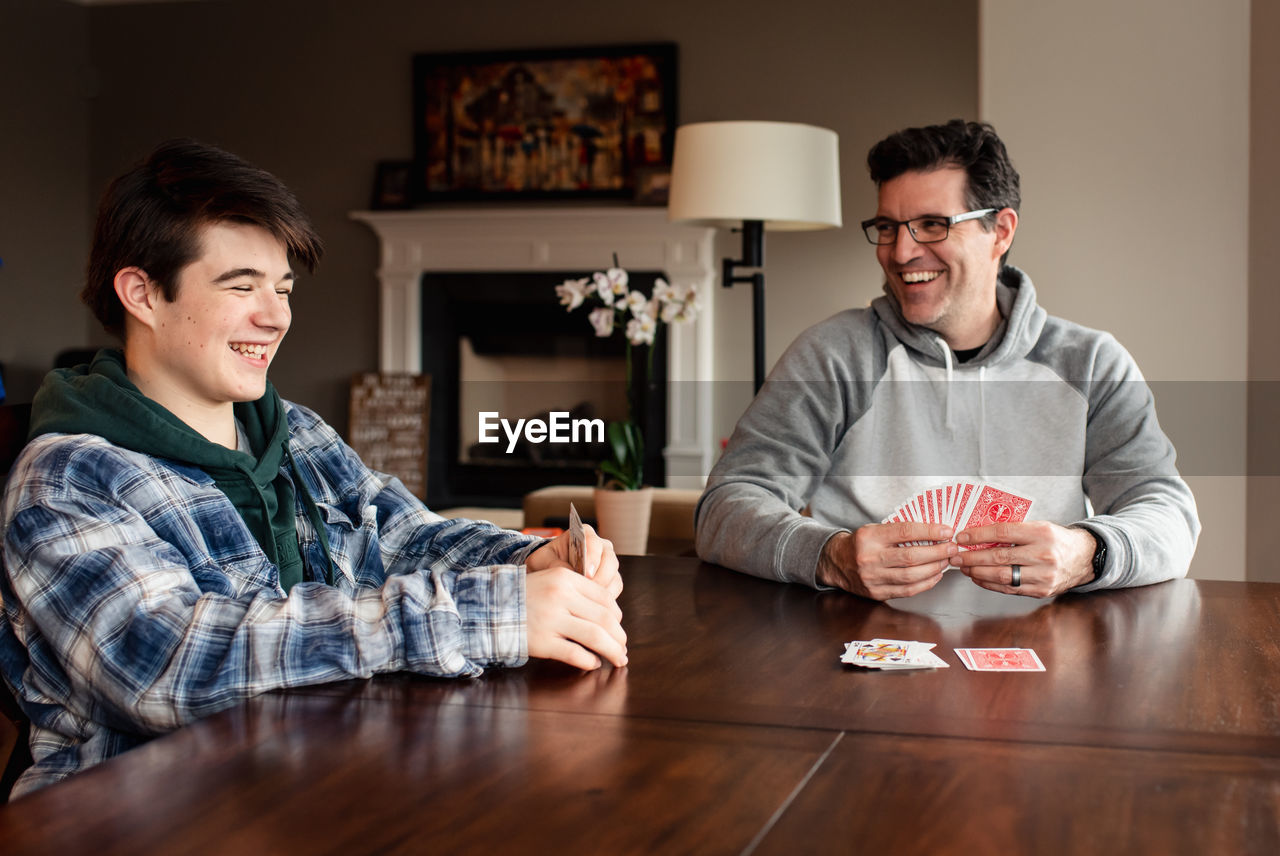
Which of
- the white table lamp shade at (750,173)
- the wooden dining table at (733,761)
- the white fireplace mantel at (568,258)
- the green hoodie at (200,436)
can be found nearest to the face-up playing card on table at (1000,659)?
the wooden dining table at (733,761)

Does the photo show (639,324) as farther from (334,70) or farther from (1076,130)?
(334,70)

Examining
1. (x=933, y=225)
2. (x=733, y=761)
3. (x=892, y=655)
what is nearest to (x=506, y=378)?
(x=933, y=225)

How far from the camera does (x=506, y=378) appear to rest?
6547 mm

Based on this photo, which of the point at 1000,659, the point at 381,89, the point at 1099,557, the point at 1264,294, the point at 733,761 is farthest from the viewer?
the point at 381,89

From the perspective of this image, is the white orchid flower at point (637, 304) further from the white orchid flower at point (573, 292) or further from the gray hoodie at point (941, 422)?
the gray hoodie at point (941, 422)

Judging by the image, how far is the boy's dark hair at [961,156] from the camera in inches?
78.0

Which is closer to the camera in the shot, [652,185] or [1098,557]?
[1098,557]

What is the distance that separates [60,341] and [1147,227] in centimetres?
612

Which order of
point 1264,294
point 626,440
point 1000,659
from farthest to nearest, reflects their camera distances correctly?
1. point 626,440
2. point 1264,294
3. point 1000,659

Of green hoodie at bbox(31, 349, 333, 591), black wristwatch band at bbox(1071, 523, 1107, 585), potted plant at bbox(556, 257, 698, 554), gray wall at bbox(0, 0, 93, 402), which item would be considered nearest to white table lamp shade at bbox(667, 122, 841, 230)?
potted plant at bbox(556, 257, 698, 554)

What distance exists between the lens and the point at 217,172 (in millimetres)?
1266

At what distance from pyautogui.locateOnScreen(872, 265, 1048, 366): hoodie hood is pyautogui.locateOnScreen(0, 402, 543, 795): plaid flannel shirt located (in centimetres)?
110

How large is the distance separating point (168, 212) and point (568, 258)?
5.03m

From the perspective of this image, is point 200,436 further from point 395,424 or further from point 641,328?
point 395,424
